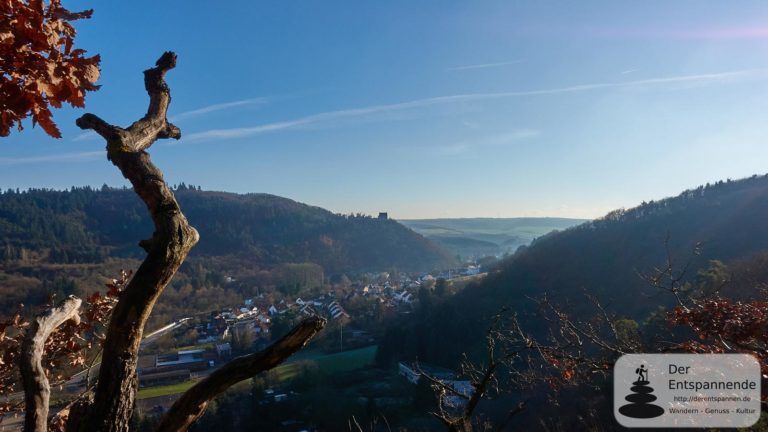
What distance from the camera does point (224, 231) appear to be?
301 feet

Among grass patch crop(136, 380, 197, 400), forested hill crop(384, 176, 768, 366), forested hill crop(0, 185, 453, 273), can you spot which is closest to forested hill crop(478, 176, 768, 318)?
forested hill crop(384, 176, 768, 366)

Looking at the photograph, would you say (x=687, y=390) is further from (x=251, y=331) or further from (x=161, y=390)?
(x=251, y=331)

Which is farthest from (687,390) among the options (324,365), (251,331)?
(251,331)

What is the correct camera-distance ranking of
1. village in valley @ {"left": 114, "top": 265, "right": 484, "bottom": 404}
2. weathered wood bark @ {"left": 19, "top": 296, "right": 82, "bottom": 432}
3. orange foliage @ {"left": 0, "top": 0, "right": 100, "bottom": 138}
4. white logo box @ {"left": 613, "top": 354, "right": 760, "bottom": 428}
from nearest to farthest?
orange foliage @ {"left": 0, "top": 0, "right": 100, "bottom": 138}, weathered wood bark @ {"left": 19, "top": 296, "right": 82, "bottom": 432}, white logo box @ {"left": 613, "top": 354, "right": 760, "bottom": 428}, village in valley @ {"left": 114, "top": 265, "right": 484, "bottom": 404}

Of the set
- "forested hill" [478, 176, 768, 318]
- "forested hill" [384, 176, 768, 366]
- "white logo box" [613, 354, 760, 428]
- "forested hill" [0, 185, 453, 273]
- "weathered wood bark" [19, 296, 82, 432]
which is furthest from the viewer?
"forested hill" [0, 185, 453, 273]

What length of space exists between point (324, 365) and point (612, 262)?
24536 mm

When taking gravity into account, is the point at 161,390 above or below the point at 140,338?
below

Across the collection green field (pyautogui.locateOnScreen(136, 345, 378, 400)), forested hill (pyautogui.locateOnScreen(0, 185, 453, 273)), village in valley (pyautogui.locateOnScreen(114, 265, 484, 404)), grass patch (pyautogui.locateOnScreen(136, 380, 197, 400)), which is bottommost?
green field (pyautogui.locateOnScreen(136, 345, 378, 400))

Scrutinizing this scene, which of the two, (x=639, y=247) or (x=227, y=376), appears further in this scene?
(x=639, y=247)

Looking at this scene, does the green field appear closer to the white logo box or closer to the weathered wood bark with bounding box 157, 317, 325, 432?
the white logo box

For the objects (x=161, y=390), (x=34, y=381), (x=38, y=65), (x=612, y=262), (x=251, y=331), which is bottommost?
(x=161, y=390)

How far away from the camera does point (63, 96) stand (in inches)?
57.9

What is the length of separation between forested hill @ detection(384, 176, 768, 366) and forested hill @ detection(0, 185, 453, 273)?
50.5 meters

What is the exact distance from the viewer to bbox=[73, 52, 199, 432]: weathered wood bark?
148 centimetres
